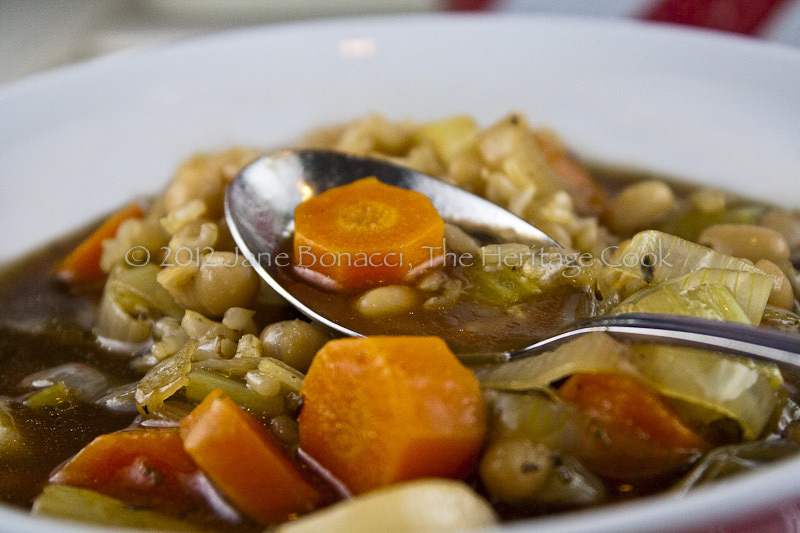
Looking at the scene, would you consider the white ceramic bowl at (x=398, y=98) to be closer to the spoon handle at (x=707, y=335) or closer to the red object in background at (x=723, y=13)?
the red object in background at (x=723, y=13)

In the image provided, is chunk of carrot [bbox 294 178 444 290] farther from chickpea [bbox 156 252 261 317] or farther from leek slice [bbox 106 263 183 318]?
leek slice [bbox 106 263 183 318]

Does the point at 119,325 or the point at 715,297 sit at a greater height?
the point at 715,297

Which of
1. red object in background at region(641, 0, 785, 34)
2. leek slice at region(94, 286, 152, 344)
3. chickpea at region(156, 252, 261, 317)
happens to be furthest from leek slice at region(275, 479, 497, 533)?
red object in background at region(641, 0, 785, 34)

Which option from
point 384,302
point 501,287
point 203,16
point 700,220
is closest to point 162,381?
point 384,302

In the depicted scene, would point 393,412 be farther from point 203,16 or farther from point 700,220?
point 203,16

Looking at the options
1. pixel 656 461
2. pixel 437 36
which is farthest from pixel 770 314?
pixel 437 36

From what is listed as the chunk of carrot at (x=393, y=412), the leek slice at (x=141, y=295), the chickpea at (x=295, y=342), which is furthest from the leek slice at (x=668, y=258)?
the leek slice at (x=141, y=295)
